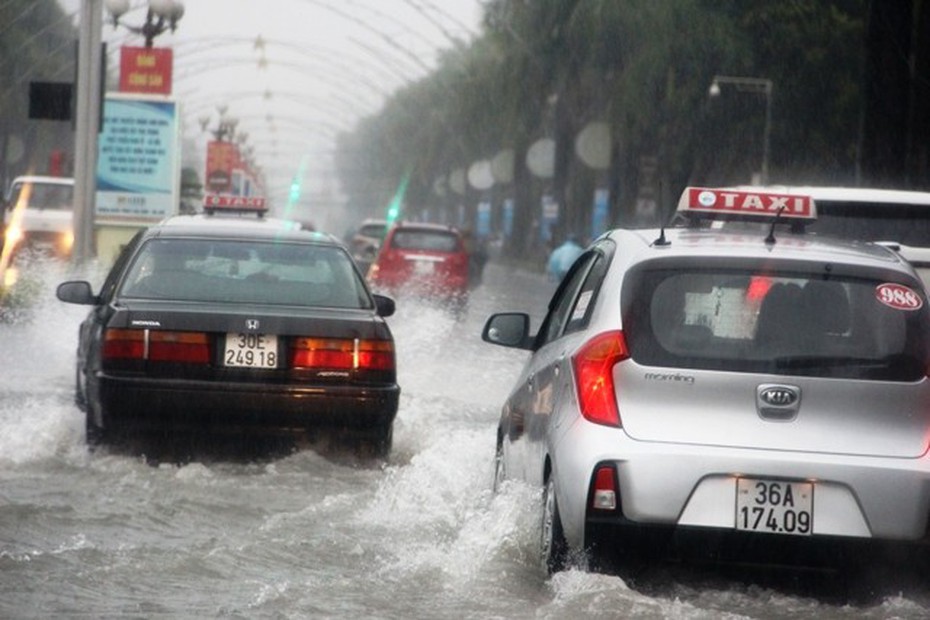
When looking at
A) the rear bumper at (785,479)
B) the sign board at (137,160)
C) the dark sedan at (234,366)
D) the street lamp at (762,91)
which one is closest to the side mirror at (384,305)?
the dark sedan at (234,366)

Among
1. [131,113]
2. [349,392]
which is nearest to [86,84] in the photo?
[131,113]

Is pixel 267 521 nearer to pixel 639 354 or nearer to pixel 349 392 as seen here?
pixel 349 392

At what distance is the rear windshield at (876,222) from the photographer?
12484 mm

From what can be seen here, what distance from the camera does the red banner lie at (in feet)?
118

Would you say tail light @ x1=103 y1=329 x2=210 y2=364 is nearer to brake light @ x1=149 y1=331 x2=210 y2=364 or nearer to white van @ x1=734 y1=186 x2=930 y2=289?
brake light @ x1=149 y1=331 x2=210 y2=364

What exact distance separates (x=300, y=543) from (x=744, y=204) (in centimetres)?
222

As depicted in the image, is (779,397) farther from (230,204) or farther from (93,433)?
(230,204)

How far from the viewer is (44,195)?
35.7 metres

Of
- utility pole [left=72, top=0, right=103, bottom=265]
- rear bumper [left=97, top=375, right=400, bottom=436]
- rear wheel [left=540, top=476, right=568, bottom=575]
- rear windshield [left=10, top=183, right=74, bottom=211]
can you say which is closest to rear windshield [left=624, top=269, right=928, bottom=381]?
rear wheel [left=540, top=476, right=568, bottom=575]

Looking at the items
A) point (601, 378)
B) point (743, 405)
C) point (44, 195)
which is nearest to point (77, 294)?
point (601, 378)

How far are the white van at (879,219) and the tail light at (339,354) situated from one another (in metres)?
2.82

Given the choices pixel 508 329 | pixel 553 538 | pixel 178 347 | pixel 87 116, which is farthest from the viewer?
pixel 87 116

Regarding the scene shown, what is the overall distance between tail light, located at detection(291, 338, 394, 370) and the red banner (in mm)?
25420

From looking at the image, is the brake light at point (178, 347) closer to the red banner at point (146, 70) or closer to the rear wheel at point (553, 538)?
the rear wheel at point (553, 538)
